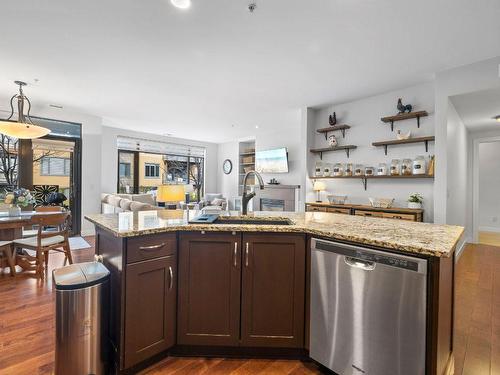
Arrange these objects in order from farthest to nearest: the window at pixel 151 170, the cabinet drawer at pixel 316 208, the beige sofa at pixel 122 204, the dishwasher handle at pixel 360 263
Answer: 1. the window at pixel 151 170
2. the cabinet drawer at pixel 316 208
3. the beige sofa at pixel 122 204
4. the dishwasher handle at pixel 360 263

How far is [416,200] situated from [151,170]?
22.8 ft

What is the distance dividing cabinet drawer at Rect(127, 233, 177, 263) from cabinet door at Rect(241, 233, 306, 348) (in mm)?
491

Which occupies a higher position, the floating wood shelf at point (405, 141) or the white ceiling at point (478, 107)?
the white ceiling at point (478, 107)

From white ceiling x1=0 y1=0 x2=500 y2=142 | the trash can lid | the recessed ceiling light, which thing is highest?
white ceiling x1=0 y1=0 x2=500 y2=142

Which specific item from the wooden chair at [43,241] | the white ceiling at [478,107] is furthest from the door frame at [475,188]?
the wooden chair at [43,241]

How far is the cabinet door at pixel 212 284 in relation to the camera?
5.82ft

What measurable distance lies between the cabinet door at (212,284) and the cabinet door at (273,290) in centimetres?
6

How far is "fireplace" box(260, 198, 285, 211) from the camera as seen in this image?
6254mm

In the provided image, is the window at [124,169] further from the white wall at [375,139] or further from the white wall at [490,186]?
the white wall at [490,186]

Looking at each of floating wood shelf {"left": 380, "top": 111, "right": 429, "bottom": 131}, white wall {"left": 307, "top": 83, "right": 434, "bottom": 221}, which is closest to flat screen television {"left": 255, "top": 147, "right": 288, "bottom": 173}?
white wall {"left": 307, "top": 83, "right": 434, "bottom": 221}

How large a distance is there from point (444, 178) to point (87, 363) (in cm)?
401

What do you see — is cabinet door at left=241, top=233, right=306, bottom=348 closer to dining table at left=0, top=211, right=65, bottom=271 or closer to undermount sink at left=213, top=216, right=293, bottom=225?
undermount sink at left=213, top=216, right=293, bottom=225

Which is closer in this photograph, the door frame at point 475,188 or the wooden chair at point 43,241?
the wooden chair at point 43,241

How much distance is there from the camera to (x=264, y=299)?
1.76 metres
